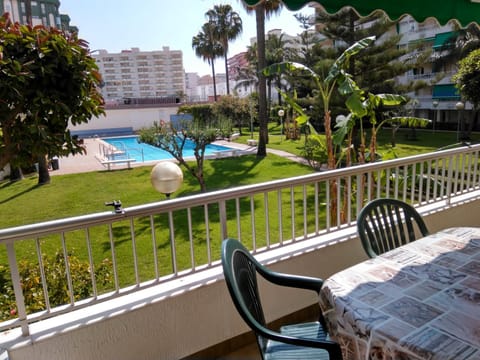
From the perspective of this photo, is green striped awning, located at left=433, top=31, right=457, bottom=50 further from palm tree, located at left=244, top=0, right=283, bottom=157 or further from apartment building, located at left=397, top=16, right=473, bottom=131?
palm tree, located at left=244, top=0, right=283, bottom=157

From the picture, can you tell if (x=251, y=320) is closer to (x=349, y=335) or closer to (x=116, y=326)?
(x=349, y=335)

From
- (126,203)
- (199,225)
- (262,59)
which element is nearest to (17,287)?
(199,225)

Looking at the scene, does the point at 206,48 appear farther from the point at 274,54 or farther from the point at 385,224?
the point at 385,224

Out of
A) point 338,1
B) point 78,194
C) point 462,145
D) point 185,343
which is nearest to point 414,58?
point 462,145

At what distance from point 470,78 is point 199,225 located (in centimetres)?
843

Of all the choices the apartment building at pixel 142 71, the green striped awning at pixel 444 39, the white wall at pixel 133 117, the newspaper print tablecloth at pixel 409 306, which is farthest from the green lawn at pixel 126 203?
the apartment building at pixel 142 71

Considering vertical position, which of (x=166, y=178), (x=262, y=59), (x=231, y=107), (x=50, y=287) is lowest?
(x=50, y=287)

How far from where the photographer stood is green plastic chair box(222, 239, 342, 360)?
57.2 inches

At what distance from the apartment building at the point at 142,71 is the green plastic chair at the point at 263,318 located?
201ft

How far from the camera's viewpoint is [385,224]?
2.45 metres

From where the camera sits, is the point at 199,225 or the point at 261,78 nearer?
the point at 199,225

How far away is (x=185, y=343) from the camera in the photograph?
87.4 inches

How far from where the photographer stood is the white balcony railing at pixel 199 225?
187 cm

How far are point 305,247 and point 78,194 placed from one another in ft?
25.6
